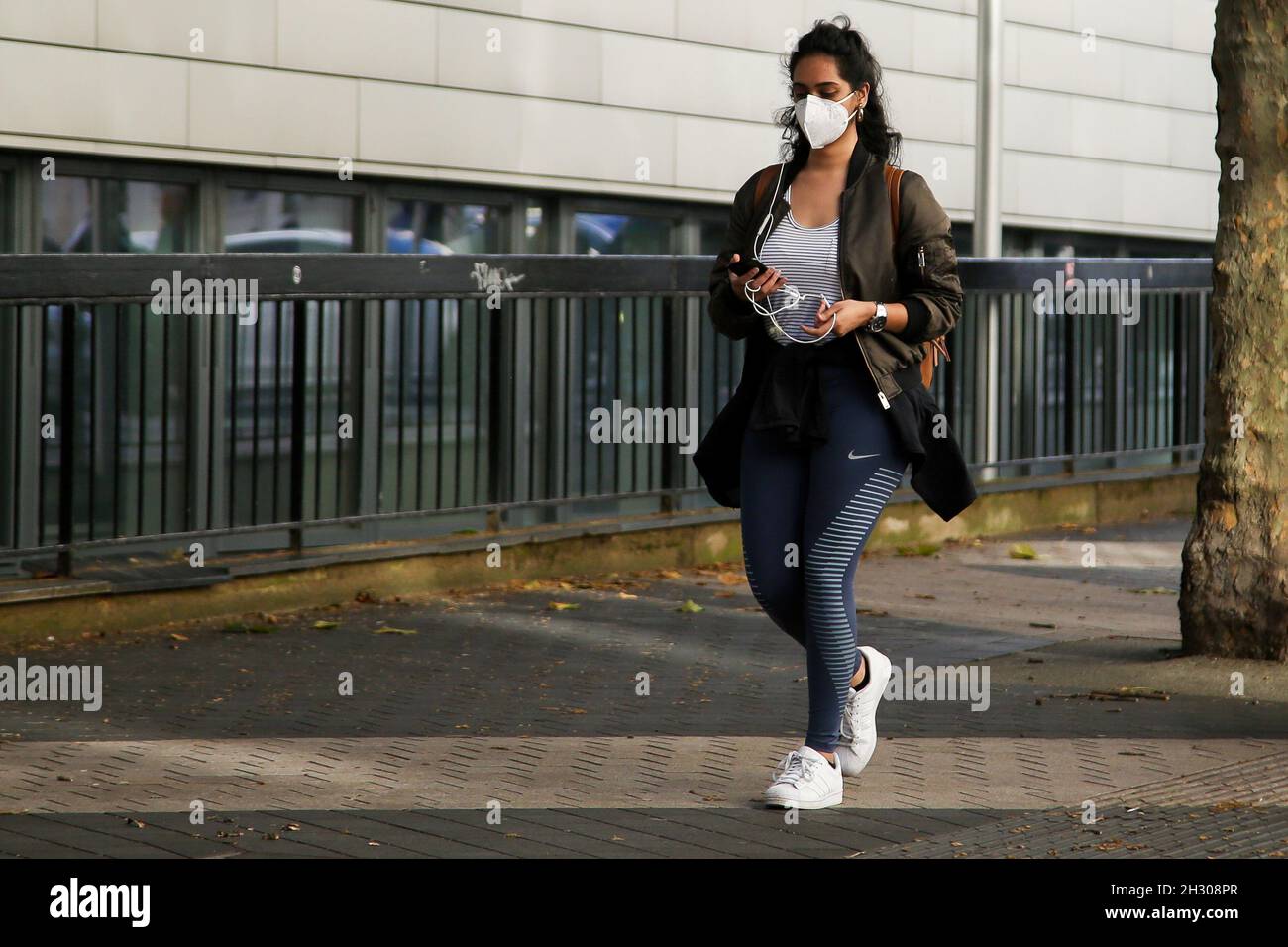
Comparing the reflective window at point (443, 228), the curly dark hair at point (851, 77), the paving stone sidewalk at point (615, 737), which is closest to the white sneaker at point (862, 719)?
the paving stone sidewalk at point (615, 737)

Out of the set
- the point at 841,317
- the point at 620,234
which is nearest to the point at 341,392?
the point at 620,234

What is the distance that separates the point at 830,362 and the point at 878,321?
185 mm

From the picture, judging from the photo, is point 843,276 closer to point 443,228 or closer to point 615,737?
point 615,737

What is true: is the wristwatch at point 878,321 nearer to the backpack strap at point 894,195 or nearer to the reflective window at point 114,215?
the backpack strap at point 894,195

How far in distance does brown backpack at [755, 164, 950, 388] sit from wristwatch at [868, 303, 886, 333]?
0.65 feet

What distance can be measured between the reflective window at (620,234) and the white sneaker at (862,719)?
770 cm

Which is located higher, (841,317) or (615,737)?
(841,317)

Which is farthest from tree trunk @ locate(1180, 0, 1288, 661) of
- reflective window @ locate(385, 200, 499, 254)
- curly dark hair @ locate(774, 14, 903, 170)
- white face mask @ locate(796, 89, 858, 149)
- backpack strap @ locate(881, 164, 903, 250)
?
reflective window @ locate(385, 200, 499, 254)

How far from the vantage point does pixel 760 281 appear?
560cm

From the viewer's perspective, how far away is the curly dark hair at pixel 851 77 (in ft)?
18.7

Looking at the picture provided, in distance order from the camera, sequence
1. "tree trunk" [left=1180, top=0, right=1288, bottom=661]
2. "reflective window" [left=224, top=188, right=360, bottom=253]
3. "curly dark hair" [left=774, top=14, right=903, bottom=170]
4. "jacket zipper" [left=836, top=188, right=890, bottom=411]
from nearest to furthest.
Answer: "jacket zipper" [left=836, top=188, right=890, bottom=411], "curly dark hair" [left=774, top=14, right=903, bottom=170], "tree trunk" [left=1180, top=0, right=1288, bottom=661], "reflective window" [left=224, top=188, right=360, bottom=253]

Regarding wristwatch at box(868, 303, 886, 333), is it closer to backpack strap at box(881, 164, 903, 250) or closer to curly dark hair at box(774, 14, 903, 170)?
backpack strap at box(881, 164, 903, 250)

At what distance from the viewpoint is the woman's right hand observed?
18.3 feet

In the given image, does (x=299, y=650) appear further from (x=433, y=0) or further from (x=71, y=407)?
(x=433, y=0)
